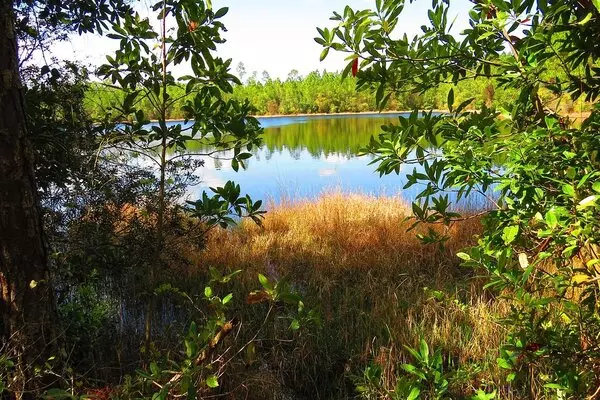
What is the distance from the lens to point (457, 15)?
1.62 meters

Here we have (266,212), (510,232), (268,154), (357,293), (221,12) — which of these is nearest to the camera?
(510,232)

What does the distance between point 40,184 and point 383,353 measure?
193 cm

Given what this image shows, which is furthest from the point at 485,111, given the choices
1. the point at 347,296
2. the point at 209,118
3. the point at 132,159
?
the point at 347,296

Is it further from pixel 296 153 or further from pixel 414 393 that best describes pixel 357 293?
pixel 296 153

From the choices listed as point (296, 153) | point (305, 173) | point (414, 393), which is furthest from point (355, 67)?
point (296, 153)

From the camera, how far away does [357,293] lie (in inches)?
139

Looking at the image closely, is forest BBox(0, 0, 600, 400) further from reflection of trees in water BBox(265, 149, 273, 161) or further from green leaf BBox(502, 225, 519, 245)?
reflection of trees in water BBox(265, 149, 273, 161)

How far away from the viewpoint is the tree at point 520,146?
1.30 m

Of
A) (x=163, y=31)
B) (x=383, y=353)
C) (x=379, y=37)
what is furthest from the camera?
(x=383, y=353)

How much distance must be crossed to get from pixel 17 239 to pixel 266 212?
978mm

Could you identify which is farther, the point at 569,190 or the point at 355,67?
the point at 355,67

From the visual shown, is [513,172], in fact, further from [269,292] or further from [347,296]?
[347,296]

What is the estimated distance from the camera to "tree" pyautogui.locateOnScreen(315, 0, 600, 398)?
4.28ft

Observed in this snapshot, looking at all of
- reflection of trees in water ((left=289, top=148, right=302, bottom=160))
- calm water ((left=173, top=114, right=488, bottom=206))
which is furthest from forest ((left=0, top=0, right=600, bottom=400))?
reflection of trees in water ((left=289, top=148, right=302, bottom=160))
